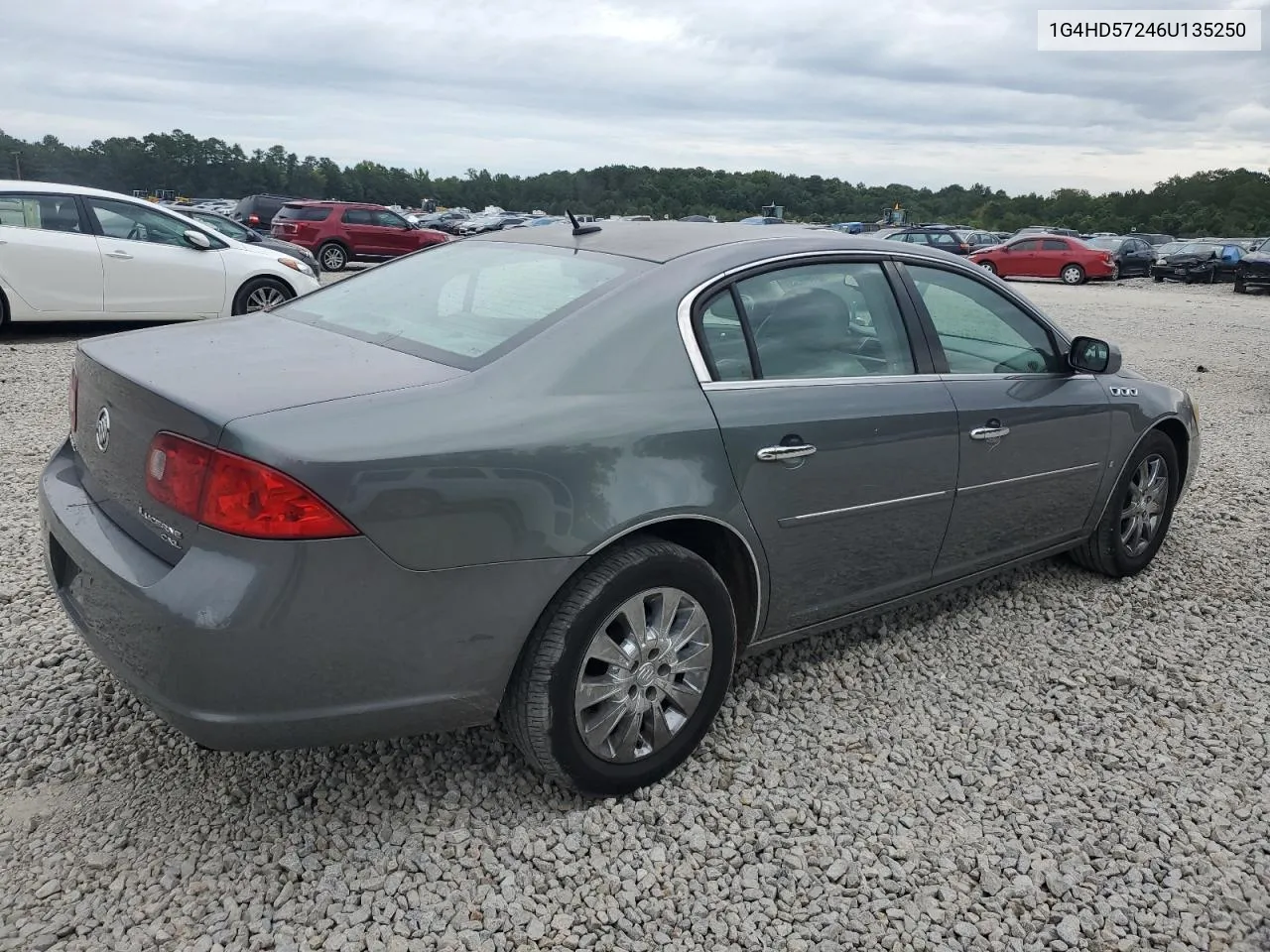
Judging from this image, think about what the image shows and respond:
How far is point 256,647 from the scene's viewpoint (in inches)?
87.6

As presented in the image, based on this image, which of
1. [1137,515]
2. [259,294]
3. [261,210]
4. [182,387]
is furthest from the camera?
[261,210]

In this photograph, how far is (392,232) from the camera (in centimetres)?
2292

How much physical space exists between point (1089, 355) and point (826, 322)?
1.39 metres

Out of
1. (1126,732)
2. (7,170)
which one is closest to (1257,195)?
(7,170)

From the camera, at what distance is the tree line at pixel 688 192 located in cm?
7050

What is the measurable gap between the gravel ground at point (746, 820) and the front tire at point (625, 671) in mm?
157

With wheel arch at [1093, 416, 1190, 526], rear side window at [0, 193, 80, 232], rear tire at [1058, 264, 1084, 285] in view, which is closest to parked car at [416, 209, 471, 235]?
rear tire at [1058, 264, 1084, 285]

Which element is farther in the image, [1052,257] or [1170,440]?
[1052,257]

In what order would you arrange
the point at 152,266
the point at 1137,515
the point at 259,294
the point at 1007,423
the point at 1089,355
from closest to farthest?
the point at 1007,423 < the point at 1089,355 < the point at 1137,515 < the point at 152,266 < the point at 259,294

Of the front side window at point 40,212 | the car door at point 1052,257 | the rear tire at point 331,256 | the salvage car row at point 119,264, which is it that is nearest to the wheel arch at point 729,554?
the salvage car row at point 119,264

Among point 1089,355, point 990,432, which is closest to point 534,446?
point 990,432

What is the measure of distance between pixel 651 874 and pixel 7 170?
53.7 meters

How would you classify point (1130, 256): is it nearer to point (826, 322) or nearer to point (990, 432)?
point (990, 432)

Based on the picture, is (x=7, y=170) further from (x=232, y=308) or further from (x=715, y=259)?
(x=715, y=259)
